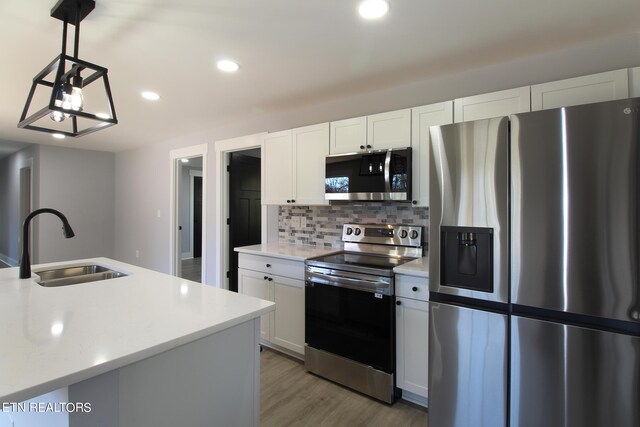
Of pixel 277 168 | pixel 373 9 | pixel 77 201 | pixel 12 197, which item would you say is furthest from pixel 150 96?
pixel 12 197

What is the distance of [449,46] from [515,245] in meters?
1.25

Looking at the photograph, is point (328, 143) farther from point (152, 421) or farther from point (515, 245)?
point (152, 421)

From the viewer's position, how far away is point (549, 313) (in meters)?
1.46

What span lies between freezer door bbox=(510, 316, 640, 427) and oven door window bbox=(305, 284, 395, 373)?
0.73m

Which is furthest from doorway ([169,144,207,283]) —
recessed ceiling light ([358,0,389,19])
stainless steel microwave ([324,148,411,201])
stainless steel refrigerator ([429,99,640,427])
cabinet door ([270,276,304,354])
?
stainless steel refrigerator ([429,99,640,427])

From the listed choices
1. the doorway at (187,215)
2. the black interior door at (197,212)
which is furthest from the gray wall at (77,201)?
the black interior door at (197,212)

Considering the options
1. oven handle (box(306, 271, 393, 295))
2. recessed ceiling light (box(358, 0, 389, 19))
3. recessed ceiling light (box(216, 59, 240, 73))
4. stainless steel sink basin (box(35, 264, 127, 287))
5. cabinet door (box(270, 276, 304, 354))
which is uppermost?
recessed ceiling light (box(216, 59, 240, 73))

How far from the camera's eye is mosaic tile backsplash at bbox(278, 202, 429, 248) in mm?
2590

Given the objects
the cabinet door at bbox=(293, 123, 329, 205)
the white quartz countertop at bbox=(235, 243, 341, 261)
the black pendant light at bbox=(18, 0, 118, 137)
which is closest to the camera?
the black pendant light at bbox=(18, 0, 118, 137)

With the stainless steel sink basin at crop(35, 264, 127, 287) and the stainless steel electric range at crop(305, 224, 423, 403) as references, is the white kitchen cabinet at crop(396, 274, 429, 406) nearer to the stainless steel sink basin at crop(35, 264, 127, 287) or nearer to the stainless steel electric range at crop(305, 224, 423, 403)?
the stainless steel electric range at crop(305, 224, 423, 403)

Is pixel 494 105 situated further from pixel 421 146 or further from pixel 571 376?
pixel 571 376

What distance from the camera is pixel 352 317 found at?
7.32ft

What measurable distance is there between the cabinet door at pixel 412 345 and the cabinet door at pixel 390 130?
1094 mm

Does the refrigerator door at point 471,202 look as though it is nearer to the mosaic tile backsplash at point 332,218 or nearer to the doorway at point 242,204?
the mosaic tile backsplash at point 332,218
